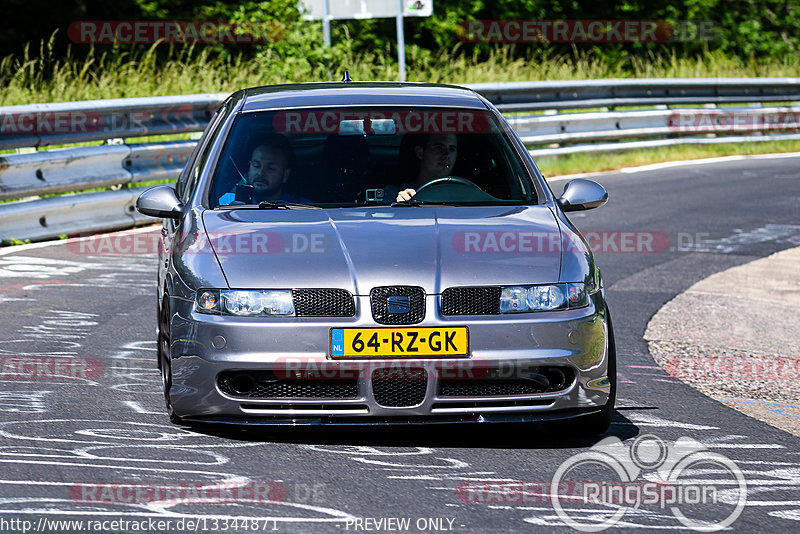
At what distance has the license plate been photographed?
508 cm

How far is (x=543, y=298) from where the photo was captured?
17.3 feet

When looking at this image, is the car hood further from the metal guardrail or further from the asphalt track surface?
the metal guardrail

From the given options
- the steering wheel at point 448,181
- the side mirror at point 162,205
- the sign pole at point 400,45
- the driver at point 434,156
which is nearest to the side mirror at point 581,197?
the steering wheel at point 448,181

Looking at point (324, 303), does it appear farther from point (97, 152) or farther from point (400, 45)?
point (400, 45)

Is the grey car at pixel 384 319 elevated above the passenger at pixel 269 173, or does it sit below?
below

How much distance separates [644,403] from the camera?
20.7ft

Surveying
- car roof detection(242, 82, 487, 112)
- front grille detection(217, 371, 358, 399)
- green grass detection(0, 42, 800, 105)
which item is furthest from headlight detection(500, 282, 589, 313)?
green grass detection(0, 42, 800, 105)

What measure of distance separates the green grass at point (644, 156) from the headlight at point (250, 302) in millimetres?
12653

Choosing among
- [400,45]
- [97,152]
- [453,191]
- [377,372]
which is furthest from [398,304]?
[400,45]

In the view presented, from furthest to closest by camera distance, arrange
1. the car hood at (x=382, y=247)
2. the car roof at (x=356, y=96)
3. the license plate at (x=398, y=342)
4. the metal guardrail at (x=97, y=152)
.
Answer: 1. the metal guardrail at (x=97, y=152)
2. the car roof at (x=356, y=96)
3. the car hood at (x=382, y=247)
4. the license plate at (x=398, y=342)

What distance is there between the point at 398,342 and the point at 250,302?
0.59 metres

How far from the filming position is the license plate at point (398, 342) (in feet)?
16.7

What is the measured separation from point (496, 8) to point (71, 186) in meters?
29.4

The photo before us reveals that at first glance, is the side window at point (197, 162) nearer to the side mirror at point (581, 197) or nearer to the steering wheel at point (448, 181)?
the steering wheel at point (448, 181)
